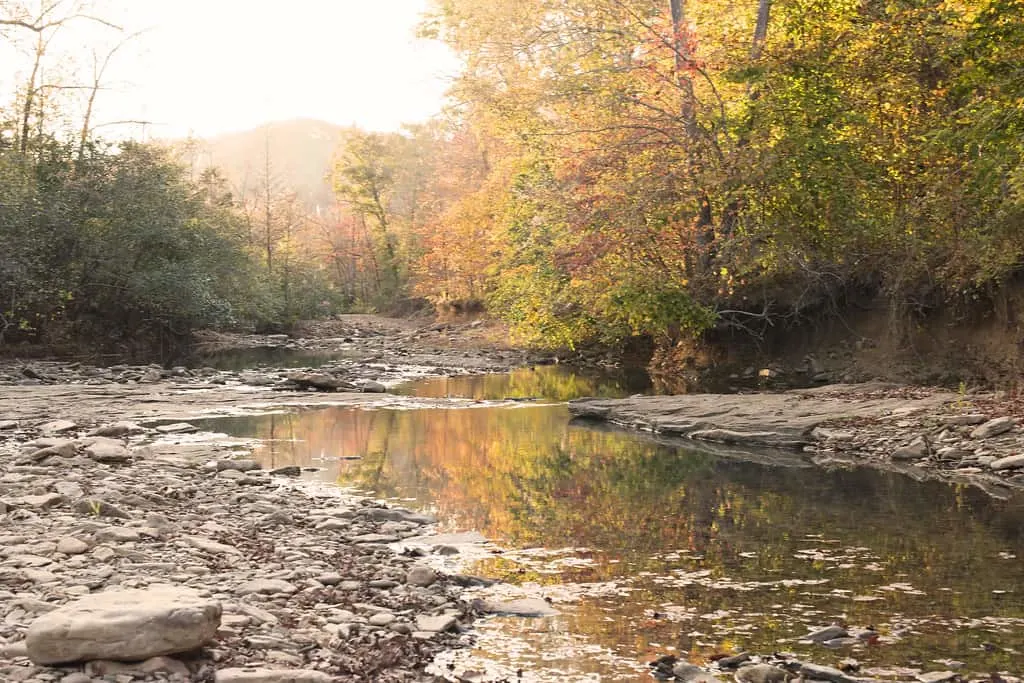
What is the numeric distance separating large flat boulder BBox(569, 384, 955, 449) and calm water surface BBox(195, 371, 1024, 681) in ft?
3.83

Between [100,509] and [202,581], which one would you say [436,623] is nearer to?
[202,581]

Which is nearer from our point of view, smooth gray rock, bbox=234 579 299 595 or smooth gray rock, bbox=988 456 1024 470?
smooth gray rock, bbox=234 579 299 595

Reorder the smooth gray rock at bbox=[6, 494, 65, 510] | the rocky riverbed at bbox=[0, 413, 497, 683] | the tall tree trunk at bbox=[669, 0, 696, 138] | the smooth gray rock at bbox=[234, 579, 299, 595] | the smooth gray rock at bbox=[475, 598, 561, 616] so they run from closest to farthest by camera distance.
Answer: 1. the rocky riverbed at bbox=[0, 413, 497, 683]
2. the smooth gray rock at bbox=[234, 579, 299, 595]
3. the smooth gray rock at bbox=[475, 598, 561, 616]
4. the smooth gray rock at bbox=[6, 494, 65, 510]
5. the tall tree trunk at bbox=[669, 0, 696, 138]

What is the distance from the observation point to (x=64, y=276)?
29.3m

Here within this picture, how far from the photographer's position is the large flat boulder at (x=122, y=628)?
4.23 m

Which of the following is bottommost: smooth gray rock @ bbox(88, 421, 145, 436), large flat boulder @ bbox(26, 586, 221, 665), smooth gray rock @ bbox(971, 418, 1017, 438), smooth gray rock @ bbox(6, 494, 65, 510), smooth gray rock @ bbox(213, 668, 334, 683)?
smooth gray rock @ bbox(88, 421, 145, 436)

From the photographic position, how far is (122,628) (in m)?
4.32

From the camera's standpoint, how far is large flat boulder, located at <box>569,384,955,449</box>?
46.4 feet

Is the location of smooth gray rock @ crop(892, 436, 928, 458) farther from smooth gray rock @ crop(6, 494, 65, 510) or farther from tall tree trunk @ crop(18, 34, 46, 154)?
tall tree trunk @ crop(18, 34, 46, 154)

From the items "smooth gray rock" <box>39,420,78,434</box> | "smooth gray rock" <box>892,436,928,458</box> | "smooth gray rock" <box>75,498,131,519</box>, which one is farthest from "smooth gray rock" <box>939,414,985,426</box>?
"smooth gray rock" <box>39,420,78,434</box>

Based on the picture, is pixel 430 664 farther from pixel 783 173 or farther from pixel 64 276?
pixel 64 276

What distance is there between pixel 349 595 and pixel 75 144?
29.0 m

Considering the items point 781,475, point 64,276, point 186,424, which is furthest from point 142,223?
point 781,475

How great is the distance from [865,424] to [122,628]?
1169 centimetres
